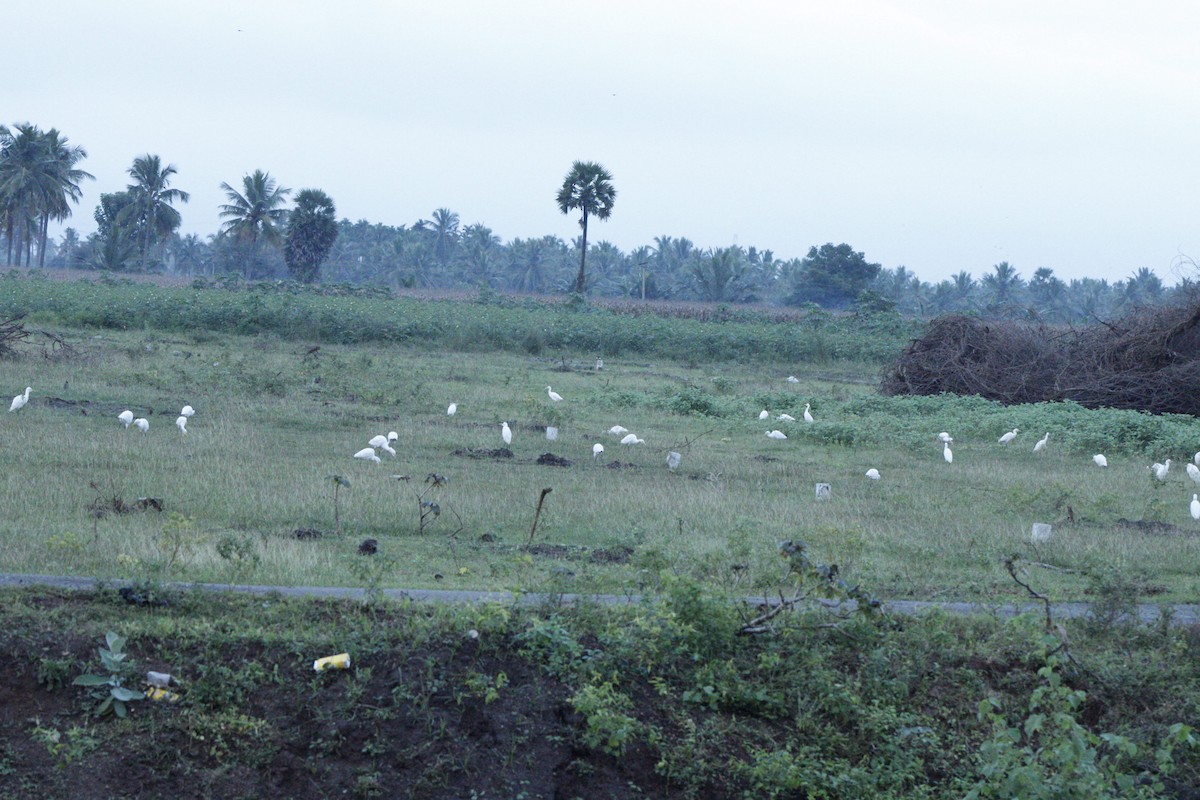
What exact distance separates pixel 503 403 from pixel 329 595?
1477 centimetres

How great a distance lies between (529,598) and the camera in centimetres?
804

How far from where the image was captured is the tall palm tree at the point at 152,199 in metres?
75.2

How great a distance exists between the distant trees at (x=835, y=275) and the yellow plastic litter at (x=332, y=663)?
251 ft

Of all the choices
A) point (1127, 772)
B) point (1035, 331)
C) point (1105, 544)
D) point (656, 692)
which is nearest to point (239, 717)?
point (656, 692)

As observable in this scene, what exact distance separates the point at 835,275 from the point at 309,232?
120ft

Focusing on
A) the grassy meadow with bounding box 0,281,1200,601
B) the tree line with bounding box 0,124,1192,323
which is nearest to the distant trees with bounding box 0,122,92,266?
the tree line with bounding box 0,124,1192,323

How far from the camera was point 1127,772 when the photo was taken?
725cm

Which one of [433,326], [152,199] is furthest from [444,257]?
[433,326]

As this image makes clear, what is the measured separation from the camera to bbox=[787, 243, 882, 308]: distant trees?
267ft

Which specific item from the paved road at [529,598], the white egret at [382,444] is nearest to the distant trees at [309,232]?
the white egret at [382,444]

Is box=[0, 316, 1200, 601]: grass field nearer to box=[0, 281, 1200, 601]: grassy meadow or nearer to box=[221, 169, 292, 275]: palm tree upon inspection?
box=[0, 281, 1200, 601]: grassy meadow

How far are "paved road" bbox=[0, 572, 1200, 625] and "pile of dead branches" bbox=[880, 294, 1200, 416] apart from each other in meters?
18.3

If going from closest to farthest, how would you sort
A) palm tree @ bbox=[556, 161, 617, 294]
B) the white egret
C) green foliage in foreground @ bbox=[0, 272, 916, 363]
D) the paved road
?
the paved road
the white egret
green foliage in foreground @ bbox=[0, 272, 916, 363]
palm tree @ bbox=[556, 161, 617, 294]

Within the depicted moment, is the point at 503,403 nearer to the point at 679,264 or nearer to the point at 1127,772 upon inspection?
the point at 1127,772
